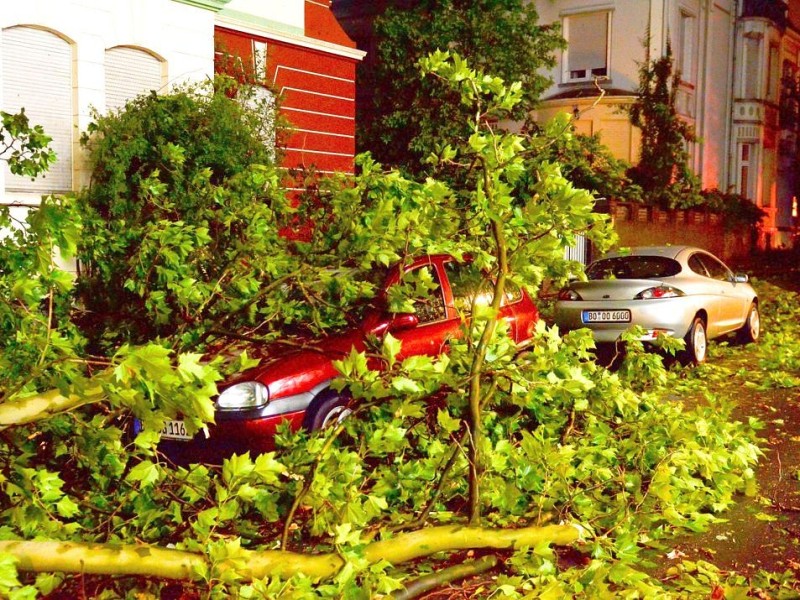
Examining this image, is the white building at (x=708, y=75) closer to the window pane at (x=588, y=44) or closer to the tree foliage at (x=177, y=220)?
the window pane at (x=588, y=44)

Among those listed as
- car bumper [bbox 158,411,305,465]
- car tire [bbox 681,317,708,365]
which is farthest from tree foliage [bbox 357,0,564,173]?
car bumper [bbox 158,411,305,465]

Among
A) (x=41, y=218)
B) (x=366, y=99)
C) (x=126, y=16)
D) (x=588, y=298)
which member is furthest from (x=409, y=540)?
(x=366, y=99)

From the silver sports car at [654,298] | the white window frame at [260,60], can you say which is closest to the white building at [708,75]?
the white window frame at [260,60]

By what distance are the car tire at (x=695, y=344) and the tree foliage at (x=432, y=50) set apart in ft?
37.7

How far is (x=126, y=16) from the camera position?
12906mm

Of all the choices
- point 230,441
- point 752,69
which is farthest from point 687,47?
point 230,441

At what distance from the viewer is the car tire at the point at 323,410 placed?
6559mm

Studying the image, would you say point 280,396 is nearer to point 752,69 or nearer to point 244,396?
point 244,396

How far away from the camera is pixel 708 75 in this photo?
102 ft

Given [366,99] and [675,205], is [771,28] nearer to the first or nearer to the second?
[675,205]

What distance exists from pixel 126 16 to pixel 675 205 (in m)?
→ 17.5

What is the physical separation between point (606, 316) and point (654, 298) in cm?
66

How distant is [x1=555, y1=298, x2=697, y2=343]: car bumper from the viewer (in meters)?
11.5

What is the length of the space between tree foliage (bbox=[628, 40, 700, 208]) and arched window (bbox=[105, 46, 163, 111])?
52.1 feet
